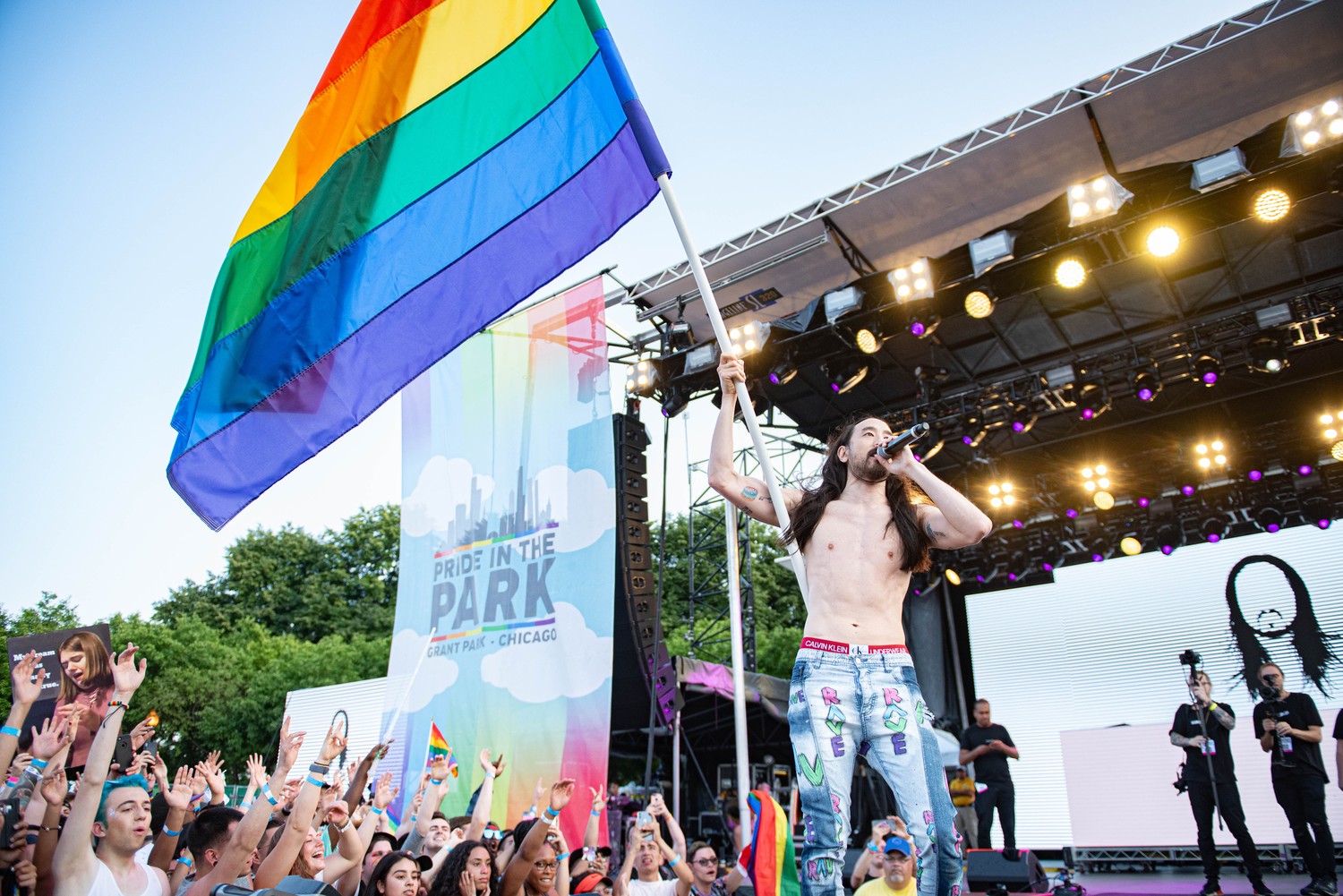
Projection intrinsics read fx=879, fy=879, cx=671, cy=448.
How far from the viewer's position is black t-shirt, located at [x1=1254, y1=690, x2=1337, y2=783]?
19.9ft

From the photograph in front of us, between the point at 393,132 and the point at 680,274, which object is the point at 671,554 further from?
the point at 393,132

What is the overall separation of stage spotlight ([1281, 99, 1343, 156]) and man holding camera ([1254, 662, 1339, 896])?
436 centimetres

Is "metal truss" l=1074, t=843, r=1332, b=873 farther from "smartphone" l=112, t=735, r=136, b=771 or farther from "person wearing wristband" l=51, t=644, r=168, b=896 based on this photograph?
"person wearing wristband" l=51, t=644, r=168, b=896

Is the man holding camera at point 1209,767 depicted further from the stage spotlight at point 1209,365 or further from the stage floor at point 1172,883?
the stage spotlight at point 1209,365

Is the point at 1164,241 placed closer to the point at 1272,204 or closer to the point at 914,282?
the point at 1272,204

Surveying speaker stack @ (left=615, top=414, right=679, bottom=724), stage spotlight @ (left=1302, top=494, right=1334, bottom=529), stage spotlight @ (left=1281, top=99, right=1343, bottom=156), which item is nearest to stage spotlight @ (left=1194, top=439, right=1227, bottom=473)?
stage spotlight @ (left=1302, top=494, right=1334, bottom=529)

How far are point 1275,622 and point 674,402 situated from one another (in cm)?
887

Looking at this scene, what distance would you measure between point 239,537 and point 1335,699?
33.6 metres

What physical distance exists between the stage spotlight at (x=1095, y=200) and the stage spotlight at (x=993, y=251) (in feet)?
1.87

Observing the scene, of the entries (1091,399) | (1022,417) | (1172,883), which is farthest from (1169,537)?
(1172,883)

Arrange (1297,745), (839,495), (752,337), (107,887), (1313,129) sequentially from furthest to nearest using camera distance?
(752,337) → (1313,129) → (1297,745) → (107,887) → (839,495)

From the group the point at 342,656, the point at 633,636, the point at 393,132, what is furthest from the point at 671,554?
the point at 393,132

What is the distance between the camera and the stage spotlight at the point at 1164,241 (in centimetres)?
809

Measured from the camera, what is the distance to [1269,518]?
12.5 metres
